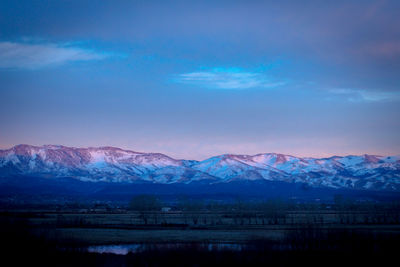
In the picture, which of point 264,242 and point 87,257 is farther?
point 264,242

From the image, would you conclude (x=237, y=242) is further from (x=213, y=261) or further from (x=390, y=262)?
(x=390, y=262)

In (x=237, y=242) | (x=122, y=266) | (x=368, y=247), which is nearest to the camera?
(x=122, y=266)

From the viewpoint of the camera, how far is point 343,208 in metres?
137

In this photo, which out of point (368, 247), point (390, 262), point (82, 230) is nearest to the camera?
point (390, 262)

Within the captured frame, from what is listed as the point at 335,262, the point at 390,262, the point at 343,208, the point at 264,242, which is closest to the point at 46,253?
the point at 264,242

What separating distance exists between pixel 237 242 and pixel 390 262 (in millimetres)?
17748

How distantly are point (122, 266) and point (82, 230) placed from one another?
98.5 ft

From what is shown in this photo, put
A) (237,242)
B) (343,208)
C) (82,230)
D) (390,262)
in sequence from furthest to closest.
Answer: (343,208) → (82,230) → (237,242) → (390,262)

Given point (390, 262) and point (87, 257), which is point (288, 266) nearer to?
point (390, 262)

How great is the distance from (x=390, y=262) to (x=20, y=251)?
31.3 m

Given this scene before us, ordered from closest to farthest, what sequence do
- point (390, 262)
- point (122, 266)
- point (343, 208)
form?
point (122, 266), point (390, 262), point (343, 208)

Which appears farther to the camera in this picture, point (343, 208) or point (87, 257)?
point (343, 208)

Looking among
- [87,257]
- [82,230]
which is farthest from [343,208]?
[87,257]

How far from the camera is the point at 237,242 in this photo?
54219 millimetres
